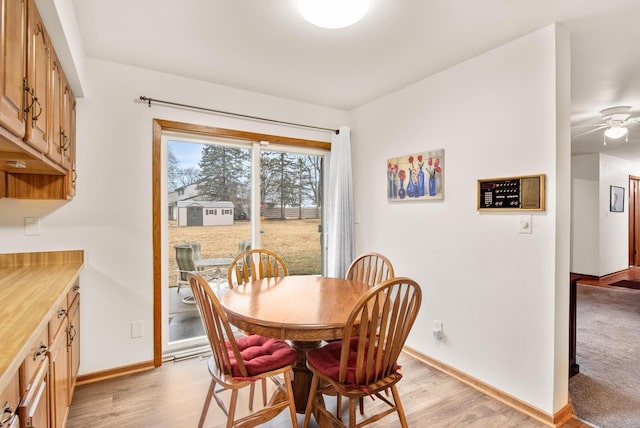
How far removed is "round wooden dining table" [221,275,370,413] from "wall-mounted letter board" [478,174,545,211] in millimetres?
1076

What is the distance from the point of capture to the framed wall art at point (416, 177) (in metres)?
2.73

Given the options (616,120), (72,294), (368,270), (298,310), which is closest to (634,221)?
(616,120)

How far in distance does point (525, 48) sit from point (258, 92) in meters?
2.20

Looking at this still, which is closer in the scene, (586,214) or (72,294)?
(72,294)

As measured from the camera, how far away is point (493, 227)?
7.66 feet

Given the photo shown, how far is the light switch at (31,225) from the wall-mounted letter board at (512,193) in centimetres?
314

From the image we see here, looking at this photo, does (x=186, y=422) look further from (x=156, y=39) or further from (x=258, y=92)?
(x=258, y=92)

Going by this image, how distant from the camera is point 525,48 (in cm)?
214

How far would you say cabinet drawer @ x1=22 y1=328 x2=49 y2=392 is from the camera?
3.51 feet

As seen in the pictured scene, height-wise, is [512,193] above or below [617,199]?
below

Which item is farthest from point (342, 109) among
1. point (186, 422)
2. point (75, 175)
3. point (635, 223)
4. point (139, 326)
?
point (635, 223)

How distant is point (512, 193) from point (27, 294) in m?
2.78

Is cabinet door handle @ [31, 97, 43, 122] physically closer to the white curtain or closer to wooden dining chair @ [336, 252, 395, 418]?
wooden dining chair @ [336, 252, 395, 418]

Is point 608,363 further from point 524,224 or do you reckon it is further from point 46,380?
point 46,380
